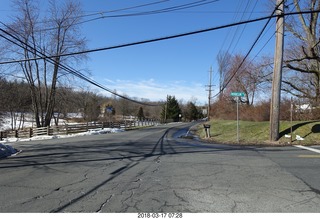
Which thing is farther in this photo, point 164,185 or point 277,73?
point 277,73

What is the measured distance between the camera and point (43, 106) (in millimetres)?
39719

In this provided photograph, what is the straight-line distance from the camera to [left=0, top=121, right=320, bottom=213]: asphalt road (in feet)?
16.3

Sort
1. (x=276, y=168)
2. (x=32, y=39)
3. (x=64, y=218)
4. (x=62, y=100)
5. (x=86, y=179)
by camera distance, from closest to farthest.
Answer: (x=64, y=218), (x=86, y=179), (x=276, y=168), (x=32, y=39), (x=62, y=100)

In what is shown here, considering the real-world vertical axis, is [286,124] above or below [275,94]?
below

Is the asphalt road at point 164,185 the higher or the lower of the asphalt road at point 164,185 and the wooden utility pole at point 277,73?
the lower

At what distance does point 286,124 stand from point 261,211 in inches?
607

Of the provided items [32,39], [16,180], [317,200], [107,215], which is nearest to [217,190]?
[317,200]

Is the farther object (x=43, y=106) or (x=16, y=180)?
(x=43, y=106)

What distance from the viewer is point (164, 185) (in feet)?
21.1

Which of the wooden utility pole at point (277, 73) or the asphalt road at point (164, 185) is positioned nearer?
the asphalt road at point (164, 185)

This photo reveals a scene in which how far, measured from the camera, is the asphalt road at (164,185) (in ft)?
16.3

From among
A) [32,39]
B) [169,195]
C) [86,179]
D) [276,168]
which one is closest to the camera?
[169,195]

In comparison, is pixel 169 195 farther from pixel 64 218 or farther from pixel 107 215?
pixel 64 218

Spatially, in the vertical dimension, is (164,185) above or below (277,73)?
below
